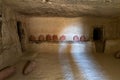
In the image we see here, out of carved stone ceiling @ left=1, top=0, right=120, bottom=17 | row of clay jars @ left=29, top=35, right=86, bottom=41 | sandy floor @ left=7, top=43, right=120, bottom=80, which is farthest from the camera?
row of clay jars @ left=29, top=35, right=86, bottom=41

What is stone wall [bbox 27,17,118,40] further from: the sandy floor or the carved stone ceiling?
the carved stone ceiling

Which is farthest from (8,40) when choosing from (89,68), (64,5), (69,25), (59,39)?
(69,25)

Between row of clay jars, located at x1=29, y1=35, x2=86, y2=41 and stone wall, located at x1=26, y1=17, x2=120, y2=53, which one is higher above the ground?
stone wall, located at x1=26, y1=17, x2=120, y2=53

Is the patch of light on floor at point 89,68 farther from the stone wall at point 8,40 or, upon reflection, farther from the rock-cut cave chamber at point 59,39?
the stone wall at point 8,40

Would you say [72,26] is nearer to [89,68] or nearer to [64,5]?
[64,5]

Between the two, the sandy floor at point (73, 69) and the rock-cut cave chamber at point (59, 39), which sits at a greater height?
the rock-cut cave chamber at point (59, 39)

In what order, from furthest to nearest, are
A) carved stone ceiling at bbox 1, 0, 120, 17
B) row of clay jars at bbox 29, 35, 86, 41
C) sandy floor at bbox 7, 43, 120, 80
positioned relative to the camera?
row of clay jars at bbox 29, 35, 86, 41 < carved stone ceiling at bbox 1, 0, 120, 17 < sandy floor at bbox 7, 43, 120, 80

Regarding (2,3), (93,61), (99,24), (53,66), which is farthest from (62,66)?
(99,24)

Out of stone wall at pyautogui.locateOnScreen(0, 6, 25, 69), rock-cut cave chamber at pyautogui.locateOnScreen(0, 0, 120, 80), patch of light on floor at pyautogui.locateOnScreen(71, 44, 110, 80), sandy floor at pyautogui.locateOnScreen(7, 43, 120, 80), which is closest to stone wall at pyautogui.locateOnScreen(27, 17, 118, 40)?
rock-cut cave chamber at pyautogui.locateOnScreen(0, 0, 120, 80)

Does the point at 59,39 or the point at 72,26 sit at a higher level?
the point at 72,26

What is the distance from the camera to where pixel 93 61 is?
9.48 feet

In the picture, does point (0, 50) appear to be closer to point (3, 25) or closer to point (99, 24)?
point (3, 25)

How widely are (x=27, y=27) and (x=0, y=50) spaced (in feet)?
5.56

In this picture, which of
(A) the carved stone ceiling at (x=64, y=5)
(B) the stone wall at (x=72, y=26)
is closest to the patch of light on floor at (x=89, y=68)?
(B) the stone wall at (x=72, y=26)
